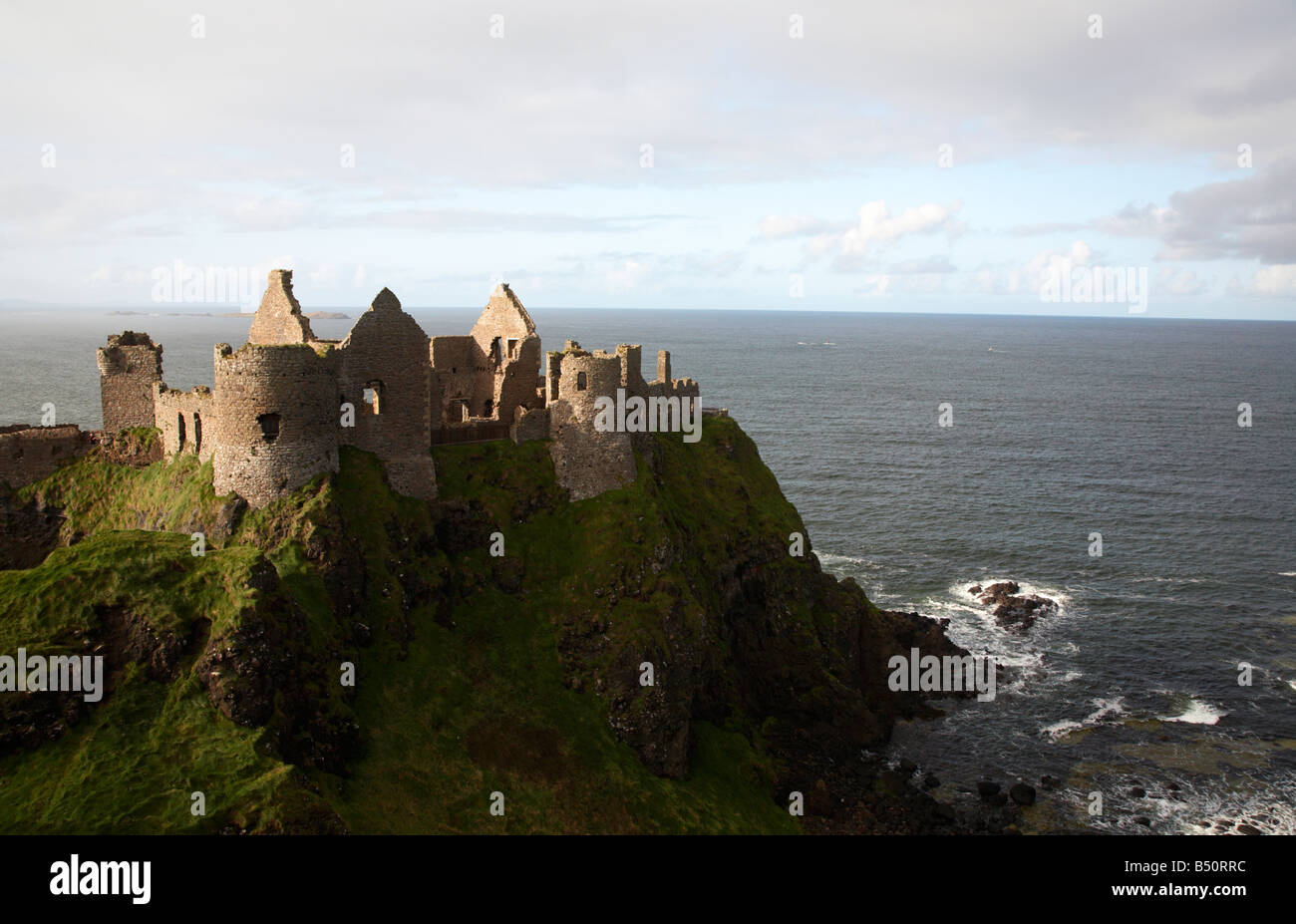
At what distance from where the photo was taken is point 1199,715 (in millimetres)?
62094

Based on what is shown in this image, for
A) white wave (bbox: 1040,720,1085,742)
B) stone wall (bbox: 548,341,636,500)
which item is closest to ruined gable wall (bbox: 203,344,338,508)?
stone wall (bbox: 548,341,636,500)

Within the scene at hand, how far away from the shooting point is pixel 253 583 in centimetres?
3647

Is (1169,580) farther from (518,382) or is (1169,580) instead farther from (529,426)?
(518,382)

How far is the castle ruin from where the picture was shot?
4247 centimetres

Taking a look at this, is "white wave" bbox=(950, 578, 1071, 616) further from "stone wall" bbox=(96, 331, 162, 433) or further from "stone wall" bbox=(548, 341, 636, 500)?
"stone wall" bbox=(96, 331, 162, 433)

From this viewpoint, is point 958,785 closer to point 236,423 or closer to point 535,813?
point 535,813

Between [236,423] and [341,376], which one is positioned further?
[341,376]

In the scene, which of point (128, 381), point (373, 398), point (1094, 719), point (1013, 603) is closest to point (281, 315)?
point (373, 398)

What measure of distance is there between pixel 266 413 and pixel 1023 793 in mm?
43811

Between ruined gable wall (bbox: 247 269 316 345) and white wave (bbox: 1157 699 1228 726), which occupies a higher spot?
ruined gable wall (bbox: 247 269 316 345)

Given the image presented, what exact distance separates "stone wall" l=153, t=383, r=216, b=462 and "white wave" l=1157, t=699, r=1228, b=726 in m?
59.0

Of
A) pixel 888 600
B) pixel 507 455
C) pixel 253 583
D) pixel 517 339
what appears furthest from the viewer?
pixel 888 600

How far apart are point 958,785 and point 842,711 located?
7.55 meters
